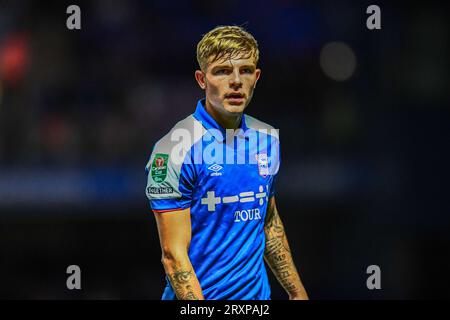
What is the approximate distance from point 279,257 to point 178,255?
3.15 ft

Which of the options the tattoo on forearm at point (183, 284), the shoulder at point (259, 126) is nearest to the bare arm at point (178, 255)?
the tattoo on forearm at point (183, 284)

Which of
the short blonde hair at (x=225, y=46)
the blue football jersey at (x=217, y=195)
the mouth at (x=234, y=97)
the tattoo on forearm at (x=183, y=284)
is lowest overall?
the tattoo on forearm at (x=183, y=284)

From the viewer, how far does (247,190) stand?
4.92 meters

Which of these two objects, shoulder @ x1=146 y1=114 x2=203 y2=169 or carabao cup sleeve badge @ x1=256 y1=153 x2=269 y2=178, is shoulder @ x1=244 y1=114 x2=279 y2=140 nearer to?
carabao cup sleeve badge @ x1=256 y1=153 x2=269 y2=178

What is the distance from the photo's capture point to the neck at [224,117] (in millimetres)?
4965

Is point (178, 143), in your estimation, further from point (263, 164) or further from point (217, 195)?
point (263, 164)

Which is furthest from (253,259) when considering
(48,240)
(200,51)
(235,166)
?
Result: (48,240)

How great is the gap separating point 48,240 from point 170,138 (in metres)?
4.32

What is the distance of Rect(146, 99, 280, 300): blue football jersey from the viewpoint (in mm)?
4738

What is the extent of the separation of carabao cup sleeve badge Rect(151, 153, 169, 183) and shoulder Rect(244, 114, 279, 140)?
778mm

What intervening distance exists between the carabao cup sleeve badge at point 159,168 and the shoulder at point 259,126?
778 mm

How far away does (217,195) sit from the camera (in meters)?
4.82

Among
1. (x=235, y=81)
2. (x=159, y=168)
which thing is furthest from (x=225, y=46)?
(x=159, y=168)

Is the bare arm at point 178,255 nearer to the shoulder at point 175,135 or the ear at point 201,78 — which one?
the shoulder at point 175,135
